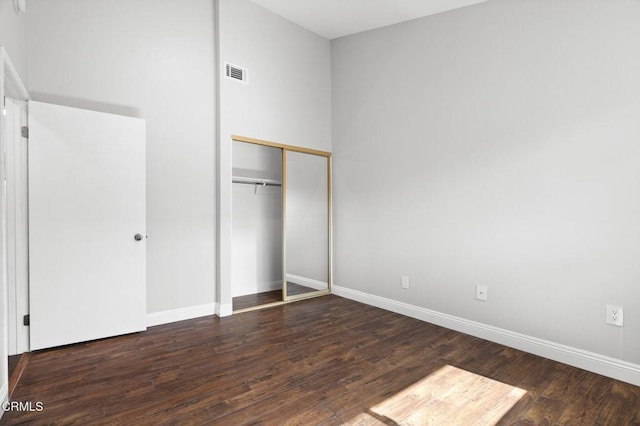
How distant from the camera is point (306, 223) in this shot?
455 centimetres

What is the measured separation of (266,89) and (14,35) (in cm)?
232

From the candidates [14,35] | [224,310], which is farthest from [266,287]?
[14,35]

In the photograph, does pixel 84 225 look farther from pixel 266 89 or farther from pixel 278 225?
pixel 266 89

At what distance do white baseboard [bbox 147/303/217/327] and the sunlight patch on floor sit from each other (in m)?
2.32

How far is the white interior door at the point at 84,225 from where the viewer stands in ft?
9.27

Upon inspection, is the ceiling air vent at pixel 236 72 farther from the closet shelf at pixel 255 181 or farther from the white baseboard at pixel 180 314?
the white baseboard at pixel 180 314

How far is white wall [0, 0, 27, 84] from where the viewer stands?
2174 mm

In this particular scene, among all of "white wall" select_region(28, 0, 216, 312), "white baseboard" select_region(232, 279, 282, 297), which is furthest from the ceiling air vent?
"white baseboard" select_region(232, 279, 282, 297)

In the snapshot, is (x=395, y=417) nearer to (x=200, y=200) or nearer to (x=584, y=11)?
(x=200, y=200)

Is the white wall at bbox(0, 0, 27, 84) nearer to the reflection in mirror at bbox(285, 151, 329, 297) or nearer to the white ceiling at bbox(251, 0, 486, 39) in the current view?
the white ceiling at bbox(251, 0, 486, 39)

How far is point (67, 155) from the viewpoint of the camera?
115 inches

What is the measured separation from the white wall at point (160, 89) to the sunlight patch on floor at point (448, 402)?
2401mm

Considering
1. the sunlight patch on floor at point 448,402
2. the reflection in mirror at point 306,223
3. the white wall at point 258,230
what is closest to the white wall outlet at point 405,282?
the reflection in mirror at point 306,223

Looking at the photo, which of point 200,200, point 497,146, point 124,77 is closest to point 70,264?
point 200,200
